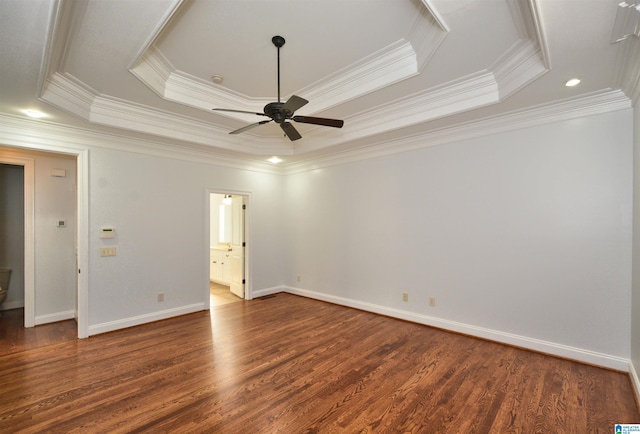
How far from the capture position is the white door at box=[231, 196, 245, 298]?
18.9 ft

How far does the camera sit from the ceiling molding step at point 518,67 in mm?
2496

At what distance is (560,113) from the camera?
10.5 ft

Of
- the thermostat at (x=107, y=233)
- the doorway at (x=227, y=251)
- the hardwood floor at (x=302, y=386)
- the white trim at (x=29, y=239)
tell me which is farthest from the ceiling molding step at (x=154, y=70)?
the hardwood floor at (x=302, y=386)

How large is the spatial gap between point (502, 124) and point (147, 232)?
5052 millimetres

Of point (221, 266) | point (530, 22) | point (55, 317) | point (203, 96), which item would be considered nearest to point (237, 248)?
point (221, 266)

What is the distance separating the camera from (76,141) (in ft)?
12.3

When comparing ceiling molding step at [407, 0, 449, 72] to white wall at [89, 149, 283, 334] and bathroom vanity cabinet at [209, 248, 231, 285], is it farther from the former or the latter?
bathroom vanity cabinet at [209, 248, 231, 285]

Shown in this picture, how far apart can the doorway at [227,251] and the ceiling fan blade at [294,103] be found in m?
3.07

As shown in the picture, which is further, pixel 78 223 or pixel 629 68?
pixel 78 223

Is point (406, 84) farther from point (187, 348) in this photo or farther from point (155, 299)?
point (155, 299)

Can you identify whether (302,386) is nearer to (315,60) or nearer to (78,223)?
(315,60)

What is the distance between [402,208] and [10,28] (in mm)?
4251

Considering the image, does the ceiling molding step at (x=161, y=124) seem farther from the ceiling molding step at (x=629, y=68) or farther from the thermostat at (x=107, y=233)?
the ceiling molding step at (x=629, y=68)

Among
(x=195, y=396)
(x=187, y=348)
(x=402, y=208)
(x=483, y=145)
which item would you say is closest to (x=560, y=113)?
(x=483, y=145)
